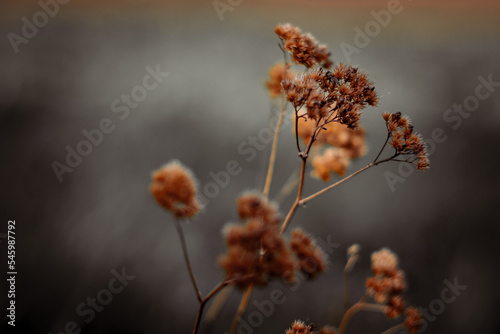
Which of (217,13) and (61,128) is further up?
(217,13)

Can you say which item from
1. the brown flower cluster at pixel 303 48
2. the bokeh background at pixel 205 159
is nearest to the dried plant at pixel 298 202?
the brown flower cluster at pixel 303 48

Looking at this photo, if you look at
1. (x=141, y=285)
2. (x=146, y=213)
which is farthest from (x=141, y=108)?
(x=141, y=285)

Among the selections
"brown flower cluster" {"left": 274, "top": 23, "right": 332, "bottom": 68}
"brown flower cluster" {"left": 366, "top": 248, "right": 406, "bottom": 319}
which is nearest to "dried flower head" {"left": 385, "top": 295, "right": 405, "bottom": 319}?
"brown flower cluster" {"left": 366, "top": 248, "right": 406, "bottom": 319}

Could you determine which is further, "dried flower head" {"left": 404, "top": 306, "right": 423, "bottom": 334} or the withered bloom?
"dried flower head" {"left": 404, "top": 306, "right": 423, "bottom": 334}

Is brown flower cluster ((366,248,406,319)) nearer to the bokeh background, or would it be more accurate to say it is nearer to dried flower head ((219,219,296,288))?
dried flower head ((219,219,296,288))

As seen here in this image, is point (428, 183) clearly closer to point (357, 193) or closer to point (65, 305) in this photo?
point (357, 193)

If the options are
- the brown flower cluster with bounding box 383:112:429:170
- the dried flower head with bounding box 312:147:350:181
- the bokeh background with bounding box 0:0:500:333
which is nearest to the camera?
the brown flower cluster with bounding box 383:112:429:170
